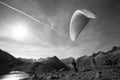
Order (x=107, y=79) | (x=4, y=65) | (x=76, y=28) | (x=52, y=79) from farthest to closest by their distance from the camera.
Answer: (x=4, y=65) < (x=76, y=28) < (x=52, y=79) < (x=107, y=79)

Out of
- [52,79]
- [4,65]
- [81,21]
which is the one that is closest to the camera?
[52,79]

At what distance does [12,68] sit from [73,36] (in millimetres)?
214134

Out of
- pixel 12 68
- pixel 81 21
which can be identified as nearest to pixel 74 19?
pixel 81 21

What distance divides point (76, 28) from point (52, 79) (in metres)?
10.6

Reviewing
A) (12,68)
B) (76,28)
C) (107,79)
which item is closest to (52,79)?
(107,79)

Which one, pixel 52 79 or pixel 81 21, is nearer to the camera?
pixel 52 79

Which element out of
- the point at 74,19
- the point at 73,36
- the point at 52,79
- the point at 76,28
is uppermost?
the point at 74,19

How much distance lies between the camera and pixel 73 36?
1922 cm

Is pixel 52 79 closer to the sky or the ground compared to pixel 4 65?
closer to the ground

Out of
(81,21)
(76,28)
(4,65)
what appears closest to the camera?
(81,21)

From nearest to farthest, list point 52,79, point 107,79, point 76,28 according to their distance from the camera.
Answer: point 107,79 < point 52,79 < point 76,28

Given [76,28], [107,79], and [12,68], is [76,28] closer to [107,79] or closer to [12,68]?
[107,79]

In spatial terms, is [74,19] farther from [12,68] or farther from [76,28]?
[12,68]

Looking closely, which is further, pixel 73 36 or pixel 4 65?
pixel 4 65
